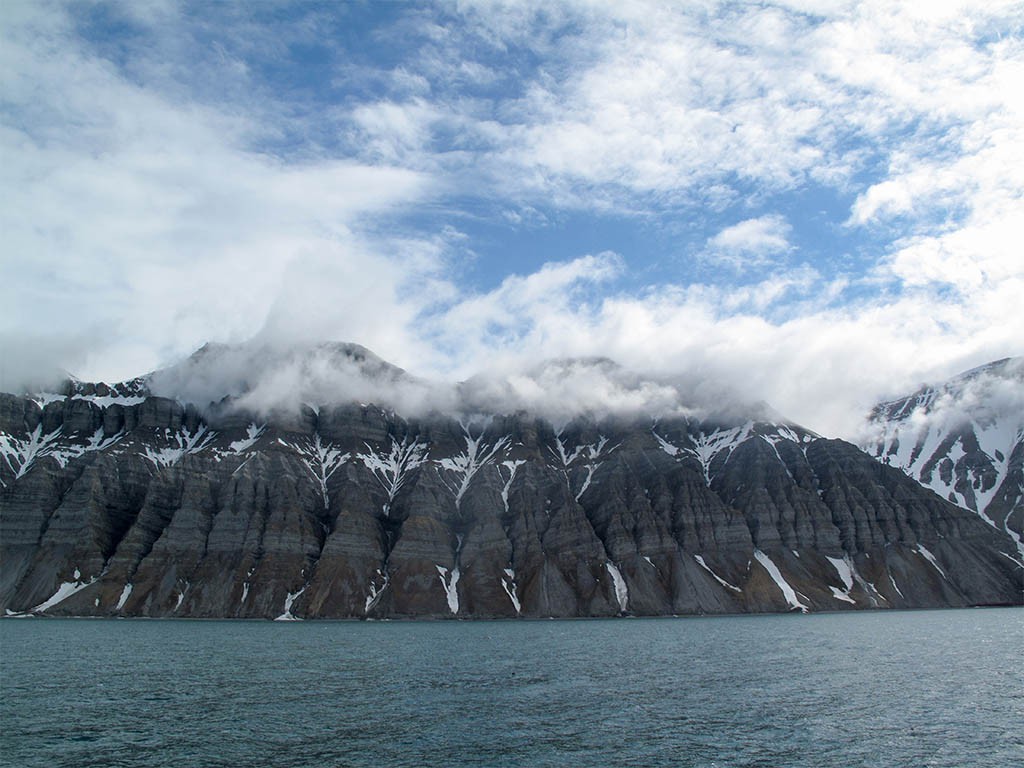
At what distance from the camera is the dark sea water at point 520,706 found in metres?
47.8

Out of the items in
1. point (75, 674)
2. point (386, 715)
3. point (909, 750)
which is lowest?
point (909, 750)

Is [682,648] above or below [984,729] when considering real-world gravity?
above

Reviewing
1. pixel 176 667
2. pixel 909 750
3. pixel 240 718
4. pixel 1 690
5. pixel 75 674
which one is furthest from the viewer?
pixel 176 667

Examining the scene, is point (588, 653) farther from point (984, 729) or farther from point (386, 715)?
→ point (984, 729)

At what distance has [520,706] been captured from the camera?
63.1m

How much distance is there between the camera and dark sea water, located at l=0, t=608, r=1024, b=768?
157 feet

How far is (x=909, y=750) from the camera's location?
4856 cm

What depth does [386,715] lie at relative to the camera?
59438mm

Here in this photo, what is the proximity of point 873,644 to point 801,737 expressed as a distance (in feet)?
230

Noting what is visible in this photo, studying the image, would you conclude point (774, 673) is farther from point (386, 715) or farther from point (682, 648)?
point (386, 715)

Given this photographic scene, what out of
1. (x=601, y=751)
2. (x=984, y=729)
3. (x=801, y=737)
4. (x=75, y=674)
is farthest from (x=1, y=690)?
(x=984, y=729)

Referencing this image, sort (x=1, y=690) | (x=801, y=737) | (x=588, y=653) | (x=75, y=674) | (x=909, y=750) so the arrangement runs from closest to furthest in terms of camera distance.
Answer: (x=909, y=750)
(x=801, y=737)
(x=1, y=690)
(x=75, y=674)
(x=588, y=653)

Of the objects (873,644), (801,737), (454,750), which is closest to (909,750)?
(801,737)

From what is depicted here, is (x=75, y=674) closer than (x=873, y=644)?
Yes
